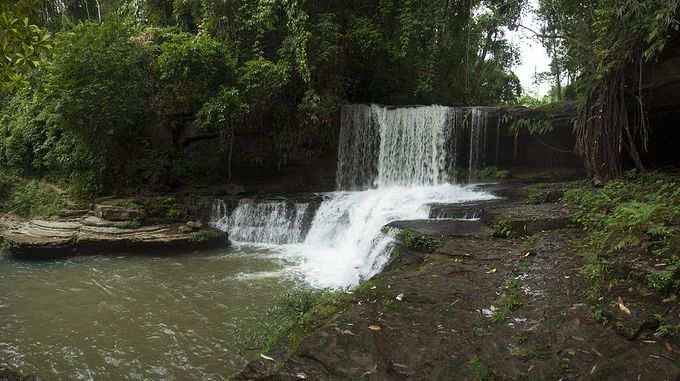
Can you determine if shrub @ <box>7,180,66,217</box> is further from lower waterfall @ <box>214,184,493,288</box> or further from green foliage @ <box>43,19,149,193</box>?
lower waterfall @ <box>214,184,493,288</box>

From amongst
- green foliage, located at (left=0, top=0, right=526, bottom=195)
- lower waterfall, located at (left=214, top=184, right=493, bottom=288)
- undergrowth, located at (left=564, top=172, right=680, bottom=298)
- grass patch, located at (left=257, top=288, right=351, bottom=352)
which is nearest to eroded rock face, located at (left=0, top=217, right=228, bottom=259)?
lower waterfall, located at (left=214, top=184, right=493, bottom=288)

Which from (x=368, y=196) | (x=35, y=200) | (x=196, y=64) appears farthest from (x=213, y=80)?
(x=35, y=200)

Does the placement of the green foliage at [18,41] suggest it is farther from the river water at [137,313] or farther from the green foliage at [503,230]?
the green foliage at [503,230]

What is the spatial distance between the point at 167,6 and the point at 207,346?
1373 cm

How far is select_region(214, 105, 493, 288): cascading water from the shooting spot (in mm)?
8648

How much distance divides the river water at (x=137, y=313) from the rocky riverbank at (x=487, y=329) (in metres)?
1.55

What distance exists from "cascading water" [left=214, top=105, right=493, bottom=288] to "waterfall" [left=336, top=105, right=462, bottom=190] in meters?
0.03

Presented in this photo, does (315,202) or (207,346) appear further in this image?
(315,202)

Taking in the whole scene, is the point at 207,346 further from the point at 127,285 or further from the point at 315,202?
the point at 315,202

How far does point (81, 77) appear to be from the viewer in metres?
11.4

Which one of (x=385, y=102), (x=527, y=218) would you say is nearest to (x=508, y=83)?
(x=385, y=102)

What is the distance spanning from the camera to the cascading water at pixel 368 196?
28.4 feet

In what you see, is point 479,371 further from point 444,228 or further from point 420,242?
point 444,228

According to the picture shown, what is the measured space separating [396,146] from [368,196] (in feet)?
7.32
